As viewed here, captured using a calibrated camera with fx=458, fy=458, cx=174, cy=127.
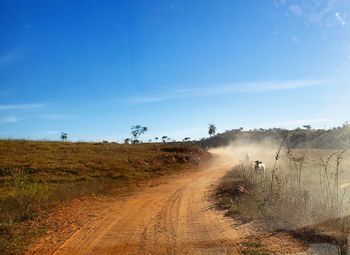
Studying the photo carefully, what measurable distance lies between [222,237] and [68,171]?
19.3m

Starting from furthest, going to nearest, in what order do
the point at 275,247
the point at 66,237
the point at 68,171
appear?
1. the point at 68,171
2. the point at 66,237
3. the point at 275,247

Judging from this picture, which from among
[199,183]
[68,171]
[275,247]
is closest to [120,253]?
[275,247]

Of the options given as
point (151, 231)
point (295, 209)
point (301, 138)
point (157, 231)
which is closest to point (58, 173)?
point (151, 231)

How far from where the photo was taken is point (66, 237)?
12.5 m

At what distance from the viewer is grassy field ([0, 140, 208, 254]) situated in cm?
1630

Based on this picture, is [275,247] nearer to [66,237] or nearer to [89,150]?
[66,237]

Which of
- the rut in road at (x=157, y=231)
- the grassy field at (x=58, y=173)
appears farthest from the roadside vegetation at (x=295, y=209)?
the grassy field at (x=58, y=173)

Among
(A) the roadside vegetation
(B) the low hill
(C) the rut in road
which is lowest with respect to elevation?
(C) the rut in road

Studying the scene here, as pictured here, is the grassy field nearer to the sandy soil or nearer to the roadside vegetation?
the sandy soil

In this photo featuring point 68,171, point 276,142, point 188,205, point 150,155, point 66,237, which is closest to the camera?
point 66,237

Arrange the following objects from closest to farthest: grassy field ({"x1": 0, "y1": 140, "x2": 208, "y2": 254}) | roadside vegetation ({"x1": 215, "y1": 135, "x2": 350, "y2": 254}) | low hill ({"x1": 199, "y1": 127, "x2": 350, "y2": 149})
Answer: roadside vegetation ({"x1": 215, "y1": 135, "x2": 350, "y2": 254}) → grassy field ({"x1": 0, "y1": 140, "x2": 208, "y2": 254}) → low hill ({"x1": 199, "y1": 127, "x2": 350, "y2": 149})

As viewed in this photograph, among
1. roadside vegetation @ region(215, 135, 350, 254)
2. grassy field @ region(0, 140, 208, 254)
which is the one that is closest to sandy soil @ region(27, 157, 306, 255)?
roadside vegetation @ region(215, 135, 350, 254)

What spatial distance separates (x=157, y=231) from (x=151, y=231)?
6.9 inches

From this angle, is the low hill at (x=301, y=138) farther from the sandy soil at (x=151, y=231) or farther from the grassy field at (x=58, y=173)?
the sandy soil at (x=151, y=231)
